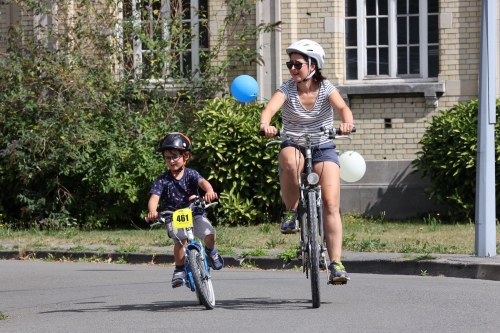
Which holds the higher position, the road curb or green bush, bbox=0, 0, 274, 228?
green bush, bbox=0, 0, 274, 228

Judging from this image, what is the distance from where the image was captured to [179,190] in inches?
333

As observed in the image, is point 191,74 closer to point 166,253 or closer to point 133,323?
point 166,253

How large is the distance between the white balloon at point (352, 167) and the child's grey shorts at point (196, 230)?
7.68 metres

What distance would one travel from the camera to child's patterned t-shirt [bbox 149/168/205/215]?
27.7 feet

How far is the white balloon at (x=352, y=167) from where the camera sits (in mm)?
15945

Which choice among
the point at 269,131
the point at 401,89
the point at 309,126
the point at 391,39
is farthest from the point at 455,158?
the point at 269,131

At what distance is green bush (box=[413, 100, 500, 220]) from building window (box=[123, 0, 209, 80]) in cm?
435

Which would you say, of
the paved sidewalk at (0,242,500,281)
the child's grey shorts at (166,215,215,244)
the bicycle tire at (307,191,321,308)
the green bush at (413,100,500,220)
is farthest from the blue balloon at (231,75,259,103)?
the bicycle tire at (307,191,321,308)

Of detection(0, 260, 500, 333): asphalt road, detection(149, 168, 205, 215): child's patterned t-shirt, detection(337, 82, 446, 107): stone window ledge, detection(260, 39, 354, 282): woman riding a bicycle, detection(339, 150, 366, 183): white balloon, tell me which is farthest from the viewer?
detection(337, 82, 446, 107): stone window ledge

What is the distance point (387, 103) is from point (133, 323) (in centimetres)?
1077

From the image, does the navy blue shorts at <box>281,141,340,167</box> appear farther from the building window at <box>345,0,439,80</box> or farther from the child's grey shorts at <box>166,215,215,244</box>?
the building window at <box>345,0,439,80</box>

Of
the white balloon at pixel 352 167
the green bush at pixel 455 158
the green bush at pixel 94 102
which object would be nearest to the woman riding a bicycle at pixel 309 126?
the white balloon at pixel 352 167

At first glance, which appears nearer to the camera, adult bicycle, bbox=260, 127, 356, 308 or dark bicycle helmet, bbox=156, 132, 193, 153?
adult bicycle, bbox=260, 127, 356, 308

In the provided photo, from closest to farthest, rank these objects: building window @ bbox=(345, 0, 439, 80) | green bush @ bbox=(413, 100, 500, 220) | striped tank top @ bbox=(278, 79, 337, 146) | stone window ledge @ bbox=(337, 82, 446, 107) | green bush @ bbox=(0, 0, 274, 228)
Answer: striped tank top @ bbox=(278, 79, 337, 146)
green bush @ bbox=(413, 100, 500, 220)
green bush @ bbox=(0, 0, 274, 228)
stone window ledge @ bbox=(337, 82, 446, 107)
building window @ bbox=(345, 0, 439, 80)
